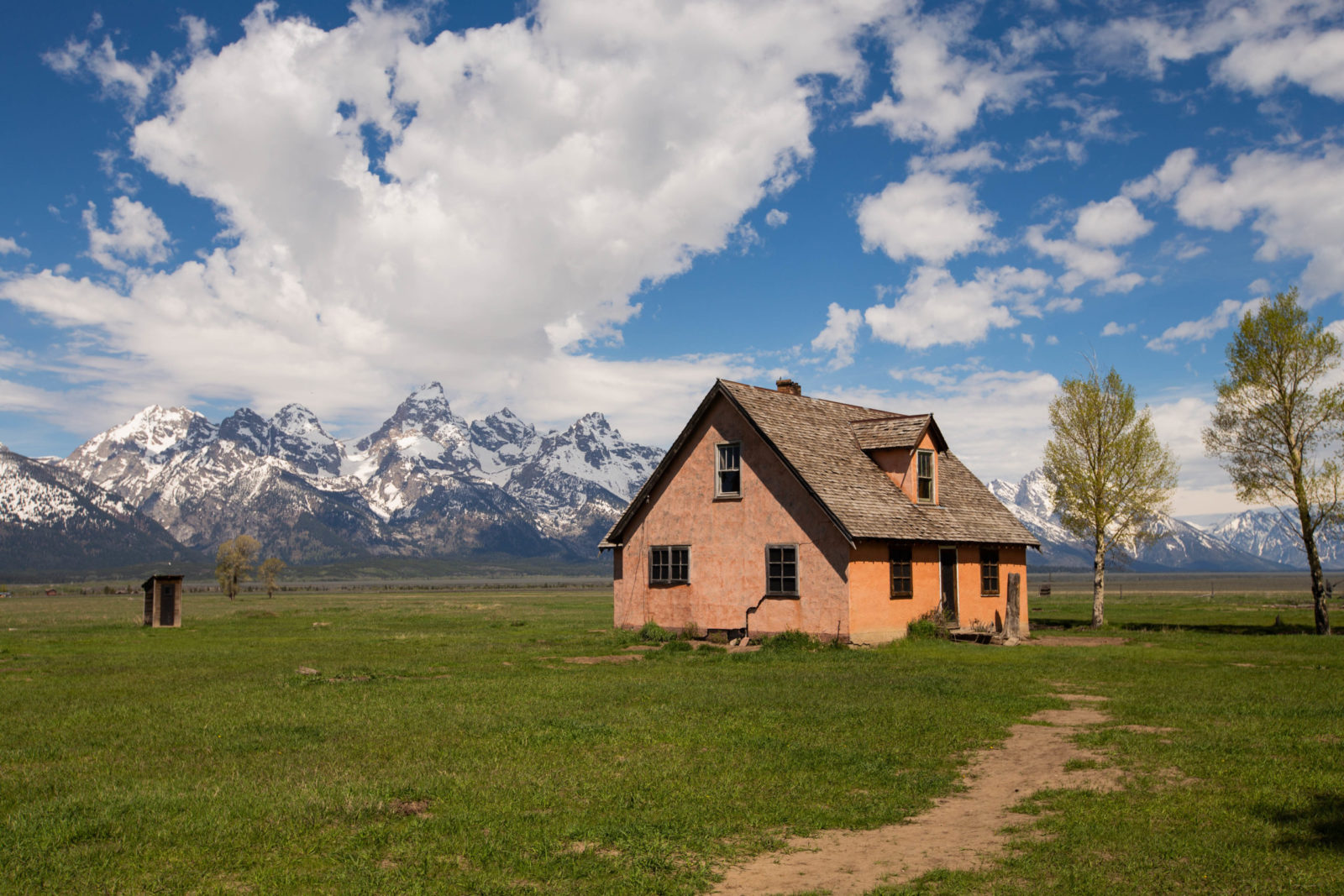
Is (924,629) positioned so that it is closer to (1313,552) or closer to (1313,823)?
(1313,552)

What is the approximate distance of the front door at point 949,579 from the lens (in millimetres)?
34844

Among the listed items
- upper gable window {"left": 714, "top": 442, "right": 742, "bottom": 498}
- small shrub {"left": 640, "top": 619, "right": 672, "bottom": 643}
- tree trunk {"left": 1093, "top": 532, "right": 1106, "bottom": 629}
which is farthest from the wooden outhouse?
tree trunk {"left": 1093, "top": 532, "right": 1106, "bottom": 629}

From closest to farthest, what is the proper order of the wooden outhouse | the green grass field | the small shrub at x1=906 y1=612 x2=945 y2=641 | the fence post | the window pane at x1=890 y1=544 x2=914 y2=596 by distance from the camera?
the green grass field
the window pane at x1=890 y1=544 x2=914 y2=596
the small shrub at x1=906 y1=612 x2=945 y2=641
the fence post
the wooden outhouse

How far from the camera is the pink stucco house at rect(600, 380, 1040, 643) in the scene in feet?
102

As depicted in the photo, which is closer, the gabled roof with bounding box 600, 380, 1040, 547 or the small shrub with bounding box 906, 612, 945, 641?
the gabled roof with bounding box 600, 380, 1040, 547

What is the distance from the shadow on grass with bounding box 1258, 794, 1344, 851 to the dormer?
2488 cm

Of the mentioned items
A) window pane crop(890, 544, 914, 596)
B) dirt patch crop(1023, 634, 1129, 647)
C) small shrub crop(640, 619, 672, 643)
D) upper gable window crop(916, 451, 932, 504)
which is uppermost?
upper gable window crop(916, 451, 932, 504)

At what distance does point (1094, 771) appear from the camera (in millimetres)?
12602

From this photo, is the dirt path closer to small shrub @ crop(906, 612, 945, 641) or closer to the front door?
small shrub @ crop(906, 612, 945, 641)

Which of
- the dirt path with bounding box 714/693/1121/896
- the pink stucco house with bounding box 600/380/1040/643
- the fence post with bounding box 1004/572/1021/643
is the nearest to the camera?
the dirt path with bounding box 714/693/1121/896

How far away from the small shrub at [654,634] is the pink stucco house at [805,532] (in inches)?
18.5

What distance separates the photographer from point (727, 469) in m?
33.9

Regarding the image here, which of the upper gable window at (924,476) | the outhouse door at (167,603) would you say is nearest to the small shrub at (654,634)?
the upper gable window at (924,476)

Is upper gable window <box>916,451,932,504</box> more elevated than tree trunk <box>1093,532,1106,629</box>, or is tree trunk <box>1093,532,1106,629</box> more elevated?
upper gable window <box>916,451,932,504</box>
